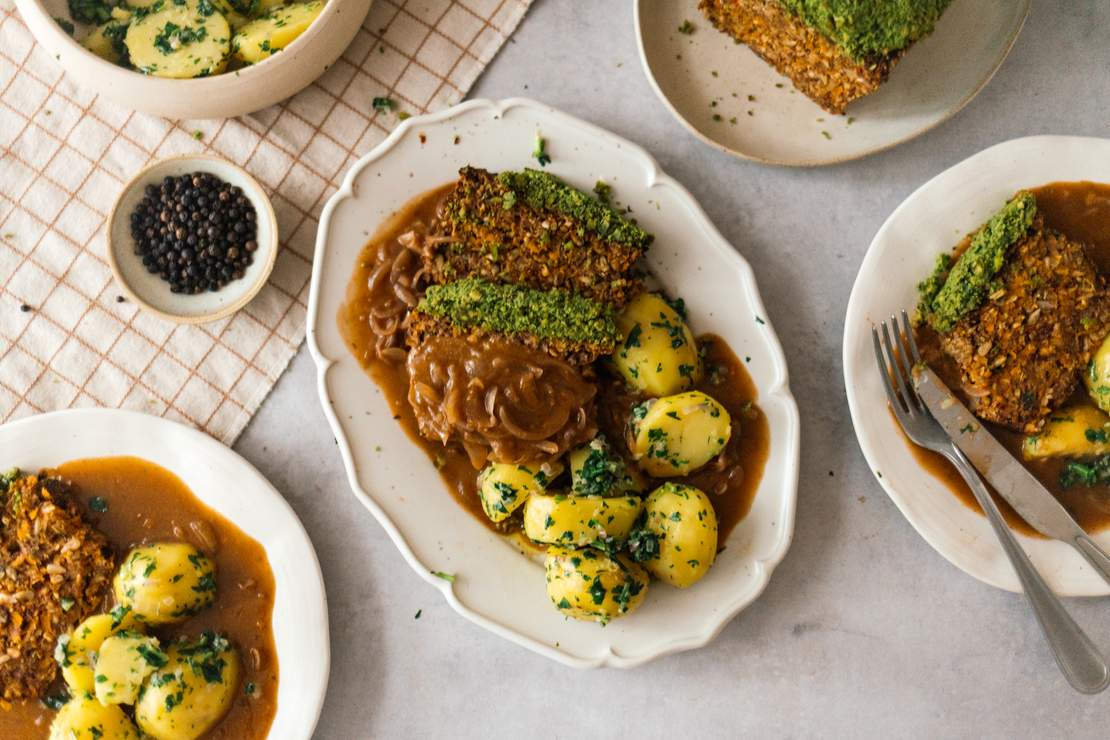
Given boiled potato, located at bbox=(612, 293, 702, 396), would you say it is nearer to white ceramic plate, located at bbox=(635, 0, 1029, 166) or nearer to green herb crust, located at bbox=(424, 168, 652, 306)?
green herb crust, located at bbox=(424, 168, 652, 306)

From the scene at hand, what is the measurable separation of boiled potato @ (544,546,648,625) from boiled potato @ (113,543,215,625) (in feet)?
4.83

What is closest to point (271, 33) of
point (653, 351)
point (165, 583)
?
point (653, 351)

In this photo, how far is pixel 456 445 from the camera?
3.71 metres

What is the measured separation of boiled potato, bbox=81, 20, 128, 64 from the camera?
3.61 m

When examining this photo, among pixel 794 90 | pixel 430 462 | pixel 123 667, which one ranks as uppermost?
pixel 794 90

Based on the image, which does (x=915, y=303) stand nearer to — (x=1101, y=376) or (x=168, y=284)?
(x=1101, y=376)

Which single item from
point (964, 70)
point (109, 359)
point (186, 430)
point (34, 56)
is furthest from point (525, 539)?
point (34, 56)

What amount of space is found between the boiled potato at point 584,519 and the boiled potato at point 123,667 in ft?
5.38

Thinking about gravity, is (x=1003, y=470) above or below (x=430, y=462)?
above

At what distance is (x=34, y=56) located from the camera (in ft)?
13.2

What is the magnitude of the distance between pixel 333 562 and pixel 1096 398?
3.19 m

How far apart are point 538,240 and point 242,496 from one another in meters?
1.66

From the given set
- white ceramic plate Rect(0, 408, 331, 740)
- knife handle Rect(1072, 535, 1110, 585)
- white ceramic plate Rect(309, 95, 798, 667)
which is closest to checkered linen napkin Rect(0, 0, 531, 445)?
white ceramic plate Rect(0, 408, 331, 740)

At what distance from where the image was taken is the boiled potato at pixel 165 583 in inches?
142
